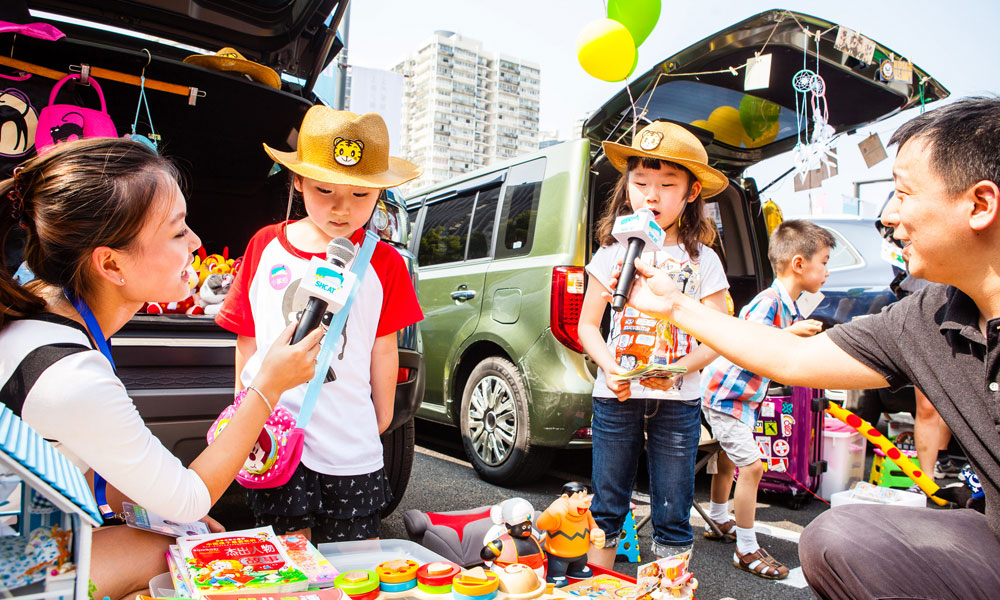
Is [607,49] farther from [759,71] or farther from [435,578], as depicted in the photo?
[435,578]

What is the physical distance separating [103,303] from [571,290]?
91.7 inches

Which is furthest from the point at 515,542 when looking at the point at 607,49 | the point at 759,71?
the point at 759,71

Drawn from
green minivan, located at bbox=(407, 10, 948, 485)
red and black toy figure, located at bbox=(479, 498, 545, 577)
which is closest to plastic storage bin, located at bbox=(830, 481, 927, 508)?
green minivan, located at bbox=(407, 10, 948, 485)

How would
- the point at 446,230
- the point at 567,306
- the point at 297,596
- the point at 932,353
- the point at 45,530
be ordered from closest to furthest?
the point at 45,530 → the point at 297,596 → the point at 932,353 → the point at 567,306 → the point at 446,230

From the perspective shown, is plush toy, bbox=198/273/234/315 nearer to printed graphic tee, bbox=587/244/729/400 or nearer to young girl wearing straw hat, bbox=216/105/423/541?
young girl wearing straw hat, bbox=216/105/423/541

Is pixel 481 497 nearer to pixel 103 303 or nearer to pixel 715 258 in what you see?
pixel 715 258

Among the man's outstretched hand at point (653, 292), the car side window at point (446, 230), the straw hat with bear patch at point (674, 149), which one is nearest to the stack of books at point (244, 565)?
the man's outstretched hand at point (653, 292)

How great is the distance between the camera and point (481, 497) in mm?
3625

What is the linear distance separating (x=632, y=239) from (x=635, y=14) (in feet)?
Answer: 3.92

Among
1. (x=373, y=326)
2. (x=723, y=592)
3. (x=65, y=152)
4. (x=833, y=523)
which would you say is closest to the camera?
(x=65, y=152)

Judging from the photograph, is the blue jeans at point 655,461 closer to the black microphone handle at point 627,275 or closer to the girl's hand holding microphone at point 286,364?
the black microphone handle at point 627,275

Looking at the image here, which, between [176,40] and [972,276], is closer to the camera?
[972,276]

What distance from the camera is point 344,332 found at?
5.99ft

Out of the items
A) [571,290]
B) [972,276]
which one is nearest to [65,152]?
[972,276]
